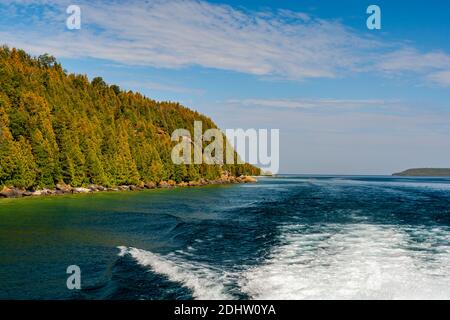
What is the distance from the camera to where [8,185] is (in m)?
56.2

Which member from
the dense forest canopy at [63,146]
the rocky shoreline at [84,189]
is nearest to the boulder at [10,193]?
the rocky shoreline at [84,189]

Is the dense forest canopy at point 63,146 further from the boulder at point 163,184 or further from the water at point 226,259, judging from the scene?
the water at point 226,259

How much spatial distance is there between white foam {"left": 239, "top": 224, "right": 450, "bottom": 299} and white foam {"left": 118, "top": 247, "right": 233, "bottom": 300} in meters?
1.05

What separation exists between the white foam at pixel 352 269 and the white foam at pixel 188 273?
3.43 ft

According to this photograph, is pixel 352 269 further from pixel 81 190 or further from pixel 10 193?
pixel 81 190

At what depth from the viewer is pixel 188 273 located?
15773 mm

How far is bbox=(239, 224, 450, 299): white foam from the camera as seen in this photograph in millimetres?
13078

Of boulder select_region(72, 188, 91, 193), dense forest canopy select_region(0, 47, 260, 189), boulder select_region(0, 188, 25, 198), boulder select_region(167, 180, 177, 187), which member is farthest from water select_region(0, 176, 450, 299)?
boulder select_region(167, 180, 177, 187)

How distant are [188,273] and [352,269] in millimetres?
7086

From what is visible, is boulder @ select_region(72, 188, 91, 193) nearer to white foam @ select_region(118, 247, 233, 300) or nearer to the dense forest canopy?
the dense forest canopy

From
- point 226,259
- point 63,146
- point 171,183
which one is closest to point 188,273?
point 226,259

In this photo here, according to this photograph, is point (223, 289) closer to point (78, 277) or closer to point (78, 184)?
point (78, 277)
